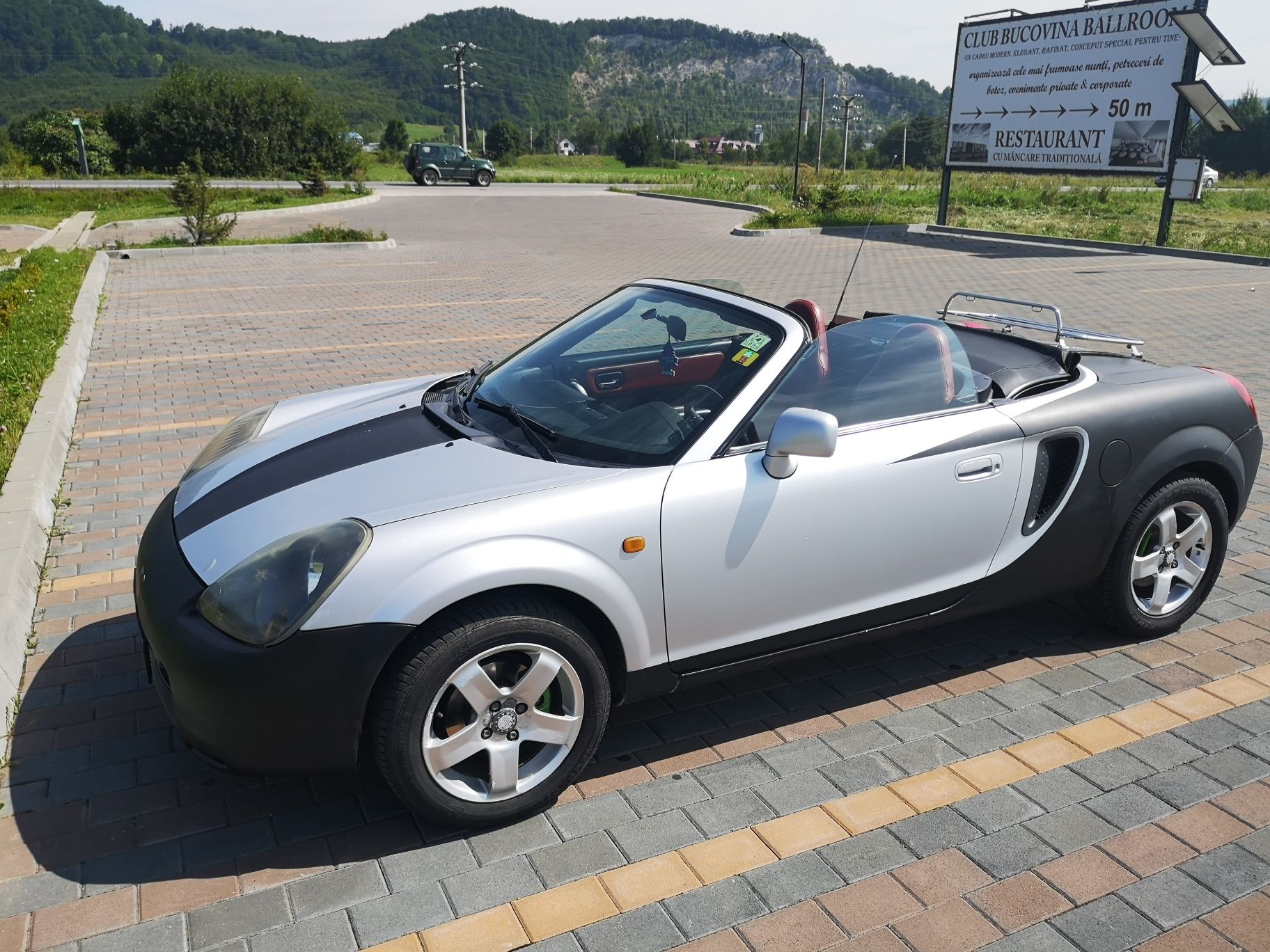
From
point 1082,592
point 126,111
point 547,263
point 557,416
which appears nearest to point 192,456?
point 557,416

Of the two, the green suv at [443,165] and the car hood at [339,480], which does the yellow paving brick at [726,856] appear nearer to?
the car hood at [339,480]

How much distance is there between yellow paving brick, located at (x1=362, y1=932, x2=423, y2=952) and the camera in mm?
2496

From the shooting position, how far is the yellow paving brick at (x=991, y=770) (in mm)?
3230

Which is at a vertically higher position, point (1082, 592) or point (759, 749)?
point (1082, 592)

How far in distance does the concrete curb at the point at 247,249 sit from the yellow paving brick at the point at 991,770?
59.1 ft

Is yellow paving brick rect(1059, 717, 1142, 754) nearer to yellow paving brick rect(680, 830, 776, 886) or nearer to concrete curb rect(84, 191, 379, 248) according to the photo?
yellow paving brick rect(680, 830, 776, 886)

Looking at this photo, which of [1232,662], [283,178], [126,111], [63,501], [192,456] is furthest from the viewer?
[126,111]

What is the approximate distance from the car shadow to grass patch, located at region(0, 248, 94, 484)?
Result: 7.73 ft

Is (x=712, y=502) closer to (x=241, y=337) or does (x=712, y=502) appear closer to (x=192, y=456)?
(x=192, y=456)

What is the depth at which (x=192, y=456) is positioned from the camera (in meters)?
6.51

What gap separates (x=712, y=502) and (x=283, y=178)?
152ft

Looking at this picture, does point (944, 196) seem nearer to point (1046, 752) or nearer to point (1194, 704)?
point (1194, 704)

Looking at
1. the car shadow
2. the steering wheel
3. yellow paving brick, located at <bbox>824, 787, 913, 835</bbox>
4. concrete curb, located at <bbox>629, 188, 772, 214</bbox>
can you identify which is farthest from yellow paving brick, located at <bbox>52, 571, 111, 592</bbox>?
concrete curb, located at <bbox>629, 188, 772, 214</bbox>

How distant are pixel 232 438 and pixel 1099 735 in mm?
3438
